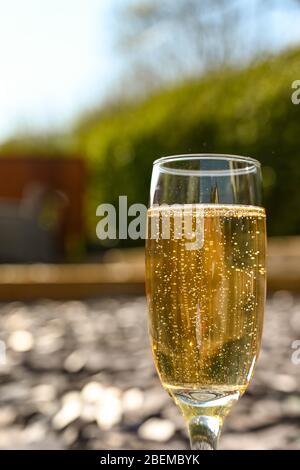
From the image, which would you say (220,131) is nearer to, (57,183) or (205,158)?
(205,158)

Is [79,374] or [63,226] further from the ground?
[79,374]

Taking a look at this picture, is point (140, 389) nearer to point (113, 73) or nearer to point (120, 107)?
point (113, 73)

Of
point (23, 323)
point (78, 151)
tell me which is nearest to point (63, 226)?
point (78, 151)

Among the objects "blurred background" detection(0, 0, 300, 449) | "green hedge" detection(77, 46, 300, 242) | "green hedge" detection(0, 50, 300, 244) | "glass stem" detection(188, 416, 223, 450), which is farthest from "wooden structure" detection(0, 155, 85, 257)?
"glass stem" detection(188, 416, 223, 450)

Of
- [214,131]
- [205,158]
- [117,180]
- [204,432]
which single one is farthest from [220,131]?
[204,432]

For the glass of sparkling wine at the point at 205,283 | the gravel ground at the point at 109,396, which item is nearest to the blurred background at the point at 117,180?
the gravel ground at the point at 109,396

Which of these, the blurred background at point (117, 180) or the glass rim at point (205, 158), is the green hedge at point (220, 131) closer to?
the blurred background at point (117, 180)
